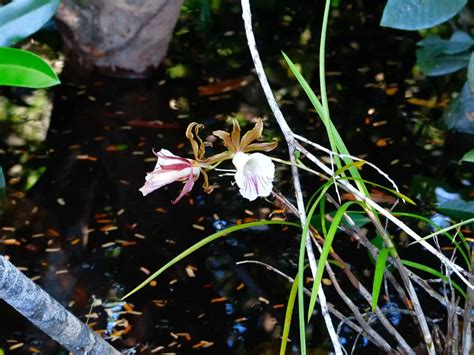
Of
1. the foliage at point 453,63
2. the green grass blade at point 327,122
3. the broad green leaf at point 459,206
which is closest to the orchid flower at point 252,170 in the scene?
the green grass blade at point 327,122

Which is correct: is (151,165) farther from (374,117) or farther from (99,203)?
(374,117)

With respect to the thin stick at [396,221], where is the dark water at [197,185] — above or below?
below

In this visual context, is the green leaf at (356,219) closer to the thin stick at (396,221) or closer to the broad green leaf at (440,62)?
the thin stick at (396,221)

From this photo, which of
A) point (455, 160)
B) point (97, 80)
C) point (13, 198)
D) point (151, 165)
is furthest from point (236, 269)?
point (97, 80)

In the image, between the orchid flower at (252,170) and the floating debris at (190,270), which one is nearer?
the orchid flower at (252,170)

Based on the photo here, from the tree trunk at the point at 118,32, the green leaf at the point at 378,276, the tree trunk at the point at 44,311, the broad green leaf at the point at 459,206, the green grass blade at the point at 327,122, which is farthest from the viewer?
the tree trunk at the point at 118,32

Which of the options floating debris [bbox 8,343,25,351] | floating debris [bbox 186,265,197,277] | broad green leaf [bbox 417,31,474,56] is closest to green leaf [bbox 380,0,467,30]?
broad green leaf [bbox 417,31,474,56]
